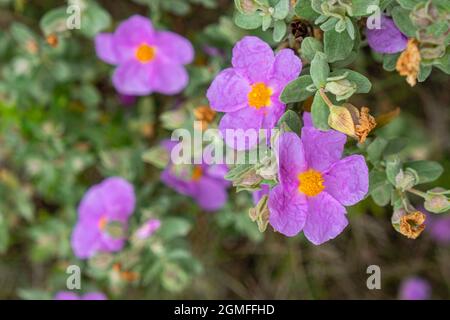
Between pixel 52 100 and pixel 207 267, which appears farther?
pixel 207 267

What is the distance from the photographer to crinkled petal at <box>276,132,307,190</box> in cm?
152

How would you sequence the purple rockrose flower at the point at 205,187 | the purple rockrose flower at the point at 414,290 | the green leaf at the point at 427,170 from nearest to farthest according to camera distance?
the green leaf at the point at 427,170
the purple rockrose flower at the point at 205,187
the purple rockrose flower at the point at 414,290

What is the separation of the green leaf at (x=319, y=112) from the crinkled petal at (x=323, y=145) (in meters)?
0.05

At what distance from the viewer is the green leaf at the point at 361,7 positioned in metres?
1.57

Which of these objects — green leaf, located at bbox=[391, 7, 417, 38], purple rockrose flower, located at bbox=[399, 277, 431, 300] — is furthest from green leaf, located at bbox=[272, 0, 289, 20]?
purple rockrose flower, located at bbox=[399, 277, 431, 300]

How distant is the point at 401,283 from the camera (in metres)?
2.97

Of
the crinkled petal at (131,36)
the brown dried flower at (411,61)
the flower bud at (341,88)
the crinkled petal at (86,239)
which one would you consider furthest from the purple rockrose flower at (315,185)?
the crinkled petal at (86,239)

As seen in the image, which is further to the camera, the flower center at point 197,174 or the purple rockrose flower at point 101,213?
the flower center at point 197,174

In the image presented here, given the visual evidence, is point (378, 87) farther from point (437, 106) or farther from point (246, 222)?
point (246, 222)

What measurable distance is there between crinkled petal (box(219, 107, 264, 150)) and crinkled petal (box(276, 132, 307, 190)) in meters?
0.11

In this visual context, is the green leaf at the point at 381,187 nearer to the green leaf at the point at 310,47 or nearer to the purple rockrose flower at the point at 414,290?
the green leaf at the point at 310,47

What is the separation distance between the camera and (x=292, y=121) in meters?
1.62

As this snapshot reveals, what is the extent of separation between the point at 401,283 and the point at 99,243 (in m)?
1.44

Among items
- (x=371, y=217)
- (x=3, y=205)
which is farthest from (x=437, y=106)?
(x=3, y=205)
